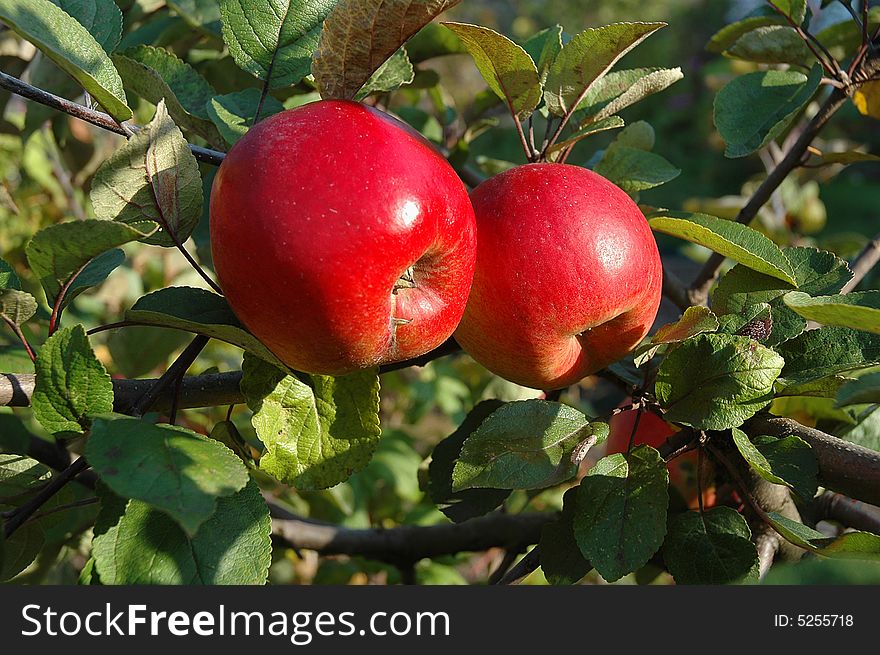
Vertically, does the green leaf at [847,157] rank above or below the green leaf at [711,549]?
above

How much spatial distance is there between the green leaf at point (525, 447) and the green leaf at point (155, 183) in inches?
10.8

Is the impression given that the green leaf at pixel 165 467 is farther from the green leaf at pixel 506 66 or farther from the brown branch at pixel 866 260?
the brown branch at pixel 866 260

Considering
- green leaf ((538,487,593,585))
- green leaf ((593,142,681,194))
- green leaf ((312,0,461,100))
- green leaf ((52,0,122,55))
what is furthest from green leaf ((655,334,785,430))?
green leaf ((52,0,122,55))

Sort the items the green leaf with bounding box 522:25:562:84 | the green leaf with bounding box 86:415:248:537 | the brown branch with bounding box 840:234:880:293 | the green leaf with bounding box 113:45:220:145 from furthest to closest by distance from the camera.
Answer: the brown branch with bounding box 840:234:880:293 → the green leaf with bounding box 522:25:562:84 → the green leaf with bounding box 113:45:220:145 → the green leaf with bounding box 86:415:248:537

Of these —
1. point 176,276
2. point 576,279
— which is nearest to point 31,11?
point 576,279

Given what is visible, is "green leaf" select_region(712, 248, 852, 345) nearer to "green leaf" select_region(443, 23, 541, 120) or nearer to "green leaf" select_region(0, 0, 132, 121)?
"green leaf" select_region(443, 23, 541, 120)

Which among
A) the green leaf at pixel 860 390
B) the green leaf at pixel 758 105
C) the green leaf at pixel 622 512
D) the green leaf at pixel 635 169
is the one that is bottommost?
the green leaf at pixel 622 512

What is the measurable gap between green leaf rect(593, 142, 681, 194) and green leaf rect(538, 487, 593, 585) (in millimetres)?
317

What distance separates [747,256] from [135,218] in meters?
0.46

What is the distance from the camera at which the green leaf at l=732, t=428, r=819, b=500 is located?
605 millimetres

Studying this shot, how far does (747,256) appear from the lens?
64cm

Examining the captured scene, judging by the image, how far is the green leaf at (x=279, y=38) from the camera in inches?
27.8

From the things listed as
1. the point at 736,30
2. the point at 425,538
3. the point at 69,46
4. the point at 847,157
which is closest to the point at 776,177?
the point at 847,157

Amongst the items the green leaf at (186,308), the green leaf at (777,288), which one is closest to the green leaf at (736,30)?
the green leaf at (777,288)
